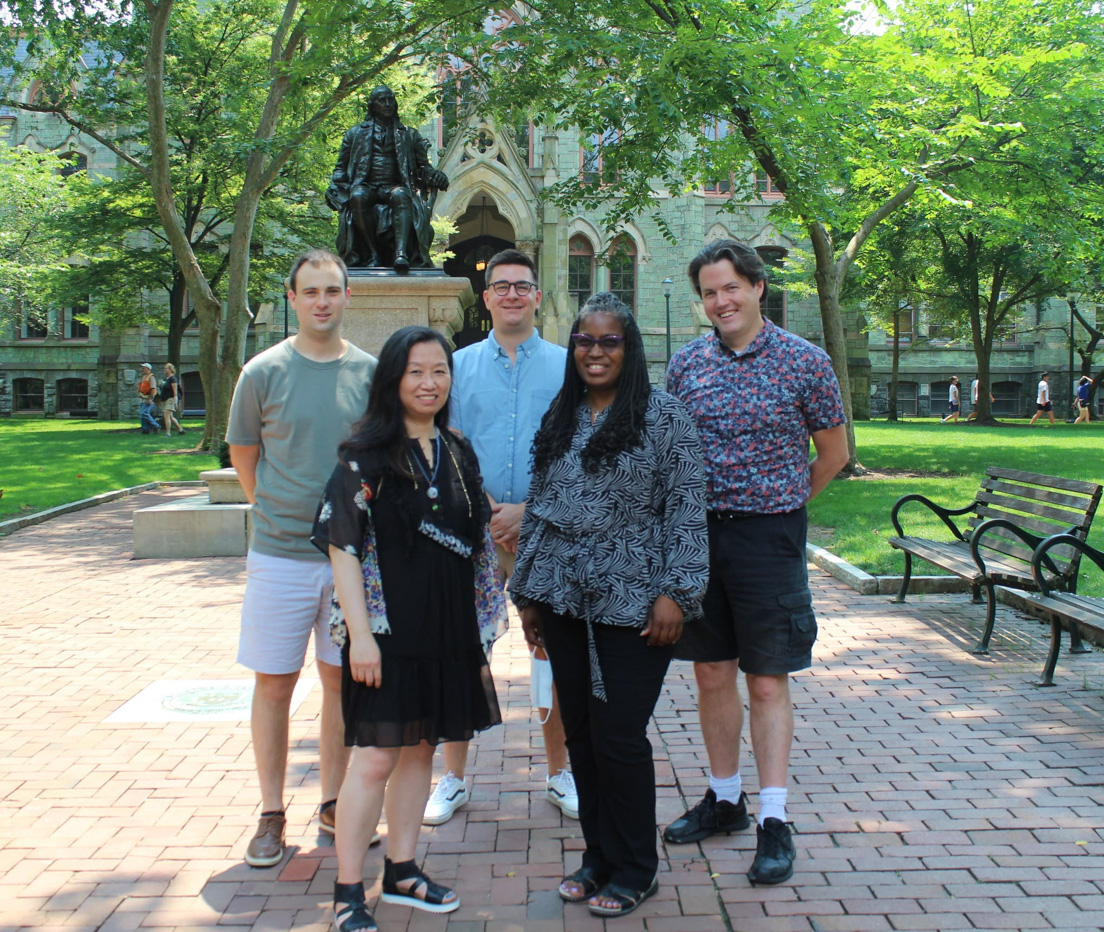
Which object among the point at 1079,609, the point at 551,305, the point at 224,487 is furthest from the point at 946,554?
the point at 551,305

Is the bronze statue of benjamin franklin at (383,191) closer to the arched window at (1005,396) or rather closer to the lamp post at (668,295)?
the lamp post at (668,295)

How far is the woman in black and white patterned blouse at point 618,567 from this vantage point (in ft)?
10.5

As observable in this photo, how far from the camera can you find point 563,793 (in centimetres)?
412

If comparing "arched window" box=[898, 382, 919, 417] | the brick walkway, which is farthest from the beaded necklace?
"arched window" box=[898, 382, 919, 417]

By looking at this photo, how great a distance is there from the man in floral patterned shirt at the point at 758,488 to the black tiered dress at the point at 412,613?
3.15 ft

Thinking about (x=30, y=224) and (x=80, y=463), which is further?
(x=30, y=224)

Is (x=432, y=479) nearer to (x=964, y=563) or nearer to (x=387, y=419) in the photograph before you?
(x=387, y=419)

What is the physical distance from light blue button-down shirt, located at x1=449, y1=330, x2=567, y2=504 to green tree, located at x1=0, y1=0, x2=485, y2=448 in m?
10.1

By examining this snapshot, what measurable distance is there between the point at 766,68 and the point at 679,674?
844 cm

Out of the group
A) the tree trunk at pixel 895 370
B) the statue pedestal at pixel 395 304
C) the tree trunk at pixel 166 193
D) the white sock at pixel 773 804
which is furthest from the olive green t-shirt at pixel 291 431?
the tree trunk at pixel 895 370

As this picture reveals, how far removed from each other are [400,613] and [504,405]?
1.24 m

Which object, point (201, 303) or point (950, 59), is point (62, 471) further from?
point (950, 59)

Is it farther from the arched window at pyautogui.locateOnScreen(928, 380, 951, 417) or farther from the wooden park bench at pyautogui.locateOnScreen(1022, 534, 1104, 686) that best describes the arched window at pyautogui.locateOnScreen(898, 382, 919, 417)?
the wooden park bench at pyautogui.locateOnScreen(1022, 534, 1104, 686)

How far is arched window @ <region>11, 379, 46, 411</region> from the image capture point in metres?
39.8
